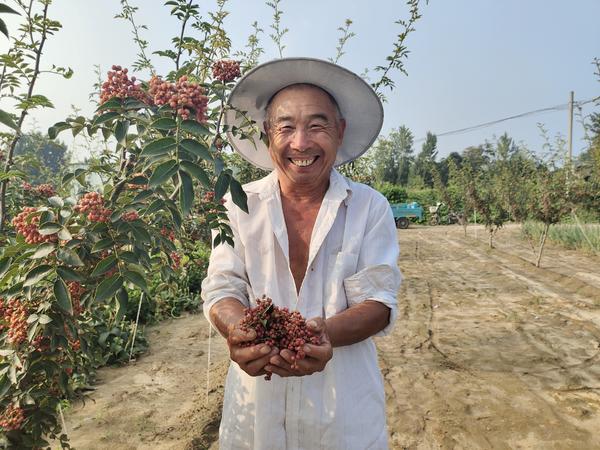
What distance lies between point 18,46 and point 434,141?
223 feet

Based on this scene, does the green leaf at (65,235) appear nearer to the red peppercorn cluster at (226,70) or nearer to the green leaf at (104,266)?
the green leaf at (104,266)

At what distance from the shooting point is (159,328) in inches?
228

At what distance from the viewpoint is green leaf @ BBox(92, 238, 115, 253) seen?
1.26 m

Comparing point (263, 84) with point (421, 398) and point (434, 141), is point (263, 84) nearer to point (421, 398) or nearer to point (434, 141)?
point (421, 398)

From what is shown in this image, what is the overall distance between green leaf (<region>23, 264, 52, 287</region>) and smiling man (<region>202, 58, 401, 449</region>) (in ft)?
1.57

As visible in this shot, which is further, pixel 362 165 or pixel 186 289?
pixel 186 289

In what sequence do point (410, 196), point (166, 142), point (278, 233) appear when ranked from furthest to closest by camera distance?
point (410, 196) → point (278, 233) → point (166, 142)

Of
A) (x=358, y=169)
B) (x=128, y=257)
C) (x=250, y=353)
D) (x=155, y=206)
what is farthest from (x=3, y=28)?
(x=358, y=169)

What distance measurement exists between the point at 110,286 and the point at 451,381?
351 centimetres

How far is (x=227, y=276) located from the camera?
1.50 meters

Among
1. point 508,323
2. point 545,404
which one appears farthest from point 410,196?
point 545,404

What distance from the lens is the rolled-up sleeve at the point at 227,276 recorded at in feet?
4.84

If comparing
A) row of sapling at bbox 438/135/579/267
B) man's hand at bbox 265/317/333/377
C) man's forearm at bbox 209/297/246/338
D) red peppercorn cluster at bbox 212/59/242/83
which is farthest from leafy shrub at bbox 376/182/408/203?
man's hand at bbox 265/317/333/377

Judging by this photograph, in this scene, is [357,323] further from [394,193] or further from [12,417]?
[394,193]
